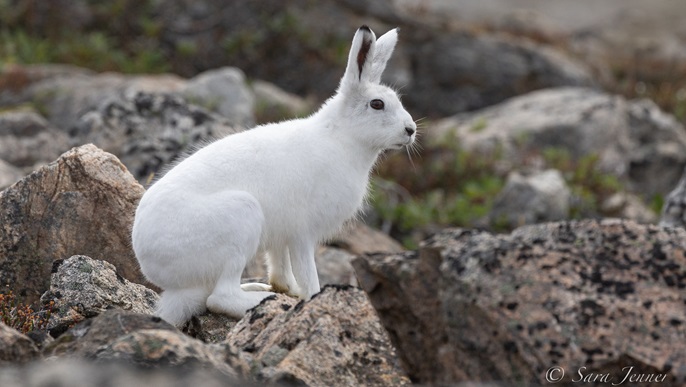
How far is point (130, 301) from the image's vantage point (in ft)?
27.0

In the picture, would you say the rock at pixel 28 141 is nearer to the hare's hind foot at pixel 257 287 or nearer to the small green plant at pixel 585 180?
the hare's hind foot at pixel 257 287

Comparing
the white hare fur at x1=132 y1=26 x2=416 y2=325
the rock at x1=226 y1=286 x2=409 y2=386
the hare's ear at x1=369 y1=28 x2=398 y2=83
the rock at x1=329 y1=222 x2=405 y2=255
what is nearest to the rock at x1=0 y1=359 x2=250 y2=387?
the rock at x1=226 y1=286 x2=409 y2=386

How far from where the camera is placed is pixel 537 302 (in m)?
5.66

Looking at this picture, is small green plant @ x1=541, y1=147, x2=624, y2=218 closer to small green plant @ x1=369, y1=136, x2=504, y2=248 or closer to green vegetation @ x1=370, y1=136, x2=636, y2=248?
green vegetation @ x1=370, y1=136, x2=636, y2=248

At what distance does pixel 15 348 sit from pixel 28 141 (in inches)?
371

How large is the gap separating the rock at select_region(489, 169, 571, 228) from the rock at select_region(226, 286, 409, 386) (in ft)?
32.1

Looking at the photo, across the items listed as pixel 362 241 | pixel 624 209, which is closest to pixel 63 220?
pixel 362 241

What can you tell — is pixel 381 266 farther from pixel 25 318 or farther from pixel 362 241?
pixel 362 241

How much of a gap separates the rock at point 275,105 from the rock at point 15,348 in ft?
43.3

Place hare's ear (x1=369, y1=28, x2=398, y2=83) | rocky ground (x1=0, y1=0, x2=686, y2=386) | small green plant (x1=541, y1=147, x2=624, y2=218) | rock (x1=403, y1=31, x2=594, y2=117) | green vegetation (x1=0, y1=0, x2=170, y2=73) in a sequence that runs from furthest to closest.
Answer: rock (x1=403, y1=31, x2=594, y2=117) < green vegetation (x1=0, y1=0, x2=170, y2=73) < small green plant (x1=541, y1=147, x2=624, y2=218) < hare's ear (x1=369, y1=28, x2=398, y2=83) < rocky ground (x1=0, y1=0, x2=686, y2=386)

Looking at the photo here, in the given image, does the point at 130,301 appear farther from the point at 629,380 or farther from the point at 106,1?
the point at 106,1

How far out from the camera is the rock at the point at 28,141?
1433 cm

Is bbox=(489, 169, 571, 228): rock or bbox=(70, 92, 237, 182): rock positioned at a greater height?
bbox=(70, 92, 237, 182): rock

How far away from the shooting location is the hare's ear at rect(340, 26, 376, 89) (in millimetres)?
8742
